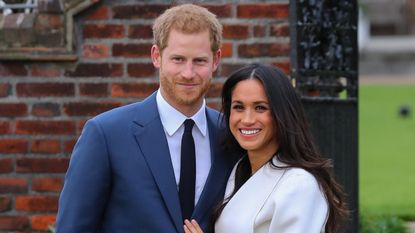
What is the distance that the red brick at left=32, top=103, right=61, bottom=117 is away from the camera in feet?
19.6

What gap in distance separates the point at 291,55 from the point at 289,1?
303mm

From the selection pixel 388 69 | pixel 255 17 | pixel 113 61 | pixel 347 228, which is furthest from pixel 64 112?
pixel 388 69

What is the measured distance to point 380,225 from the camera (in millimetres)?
6746

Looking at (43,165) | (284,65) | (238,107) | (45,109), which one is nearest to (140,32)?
(45,109)

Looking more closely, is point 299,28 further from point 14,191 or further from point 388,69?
point 388,69

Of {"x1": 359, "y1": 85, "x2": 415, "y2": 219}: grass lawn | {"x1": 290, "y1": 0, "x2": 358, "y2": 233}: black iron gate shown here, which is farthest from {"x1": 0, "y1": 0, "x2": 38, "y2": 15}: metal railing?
{"x1": 359, "y1": 85, "x2": 415, "y2": 219}: grass lawn

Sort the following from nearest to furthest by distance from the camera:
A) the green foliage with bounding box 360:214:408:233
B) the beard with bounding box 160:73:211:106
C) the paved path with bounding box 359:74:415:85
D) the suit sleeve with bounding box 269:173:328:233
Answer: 1. the suit sleeve with bounding box 269:173:328:233
2. the beard with bounding box 160:73:211:106
3. the green foliage with bounding box 360:214:408:233
4. the paved path with bounding box 359:74:415:85

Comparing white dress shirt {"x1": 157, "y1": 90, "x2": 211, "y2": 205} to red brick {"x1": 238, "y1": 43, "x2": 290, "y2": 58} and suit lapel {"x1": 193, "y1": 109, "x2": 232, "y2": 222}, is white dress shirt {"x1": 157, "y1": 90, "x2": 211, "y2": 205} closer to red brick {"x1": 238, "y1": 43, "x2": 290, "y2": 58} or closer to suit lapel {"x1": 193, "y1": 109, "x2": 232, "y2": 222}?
suit lapel {"x1": 193, "y1": 109, "x2": 232, "y2": 222}

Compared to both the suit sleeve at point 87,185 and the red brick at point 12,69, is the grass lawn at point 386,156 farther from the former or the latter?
the suit sleeve at point 87,185

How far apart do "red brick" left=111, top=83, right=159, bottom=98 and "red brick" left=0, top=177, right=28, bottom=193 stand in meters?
0.74

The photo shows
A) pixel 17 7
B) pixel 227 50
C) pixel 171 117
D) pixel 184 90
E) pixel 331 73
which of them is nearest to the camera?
pixel 184 90

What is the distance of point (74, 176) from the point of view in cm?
378

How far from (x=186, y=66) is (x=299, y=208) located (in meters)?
0.64

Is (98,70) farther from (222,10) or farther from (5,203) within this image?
(5,203)
